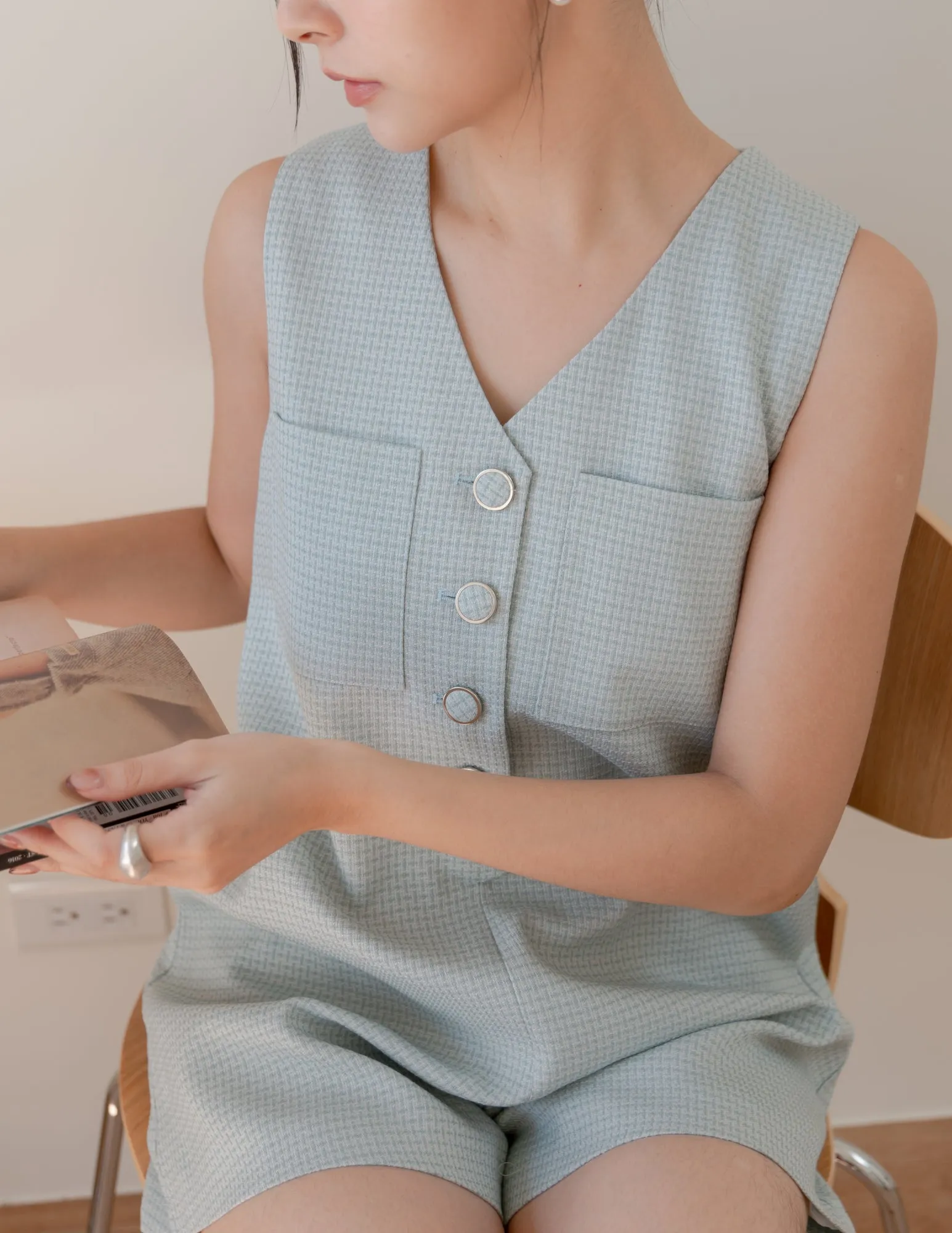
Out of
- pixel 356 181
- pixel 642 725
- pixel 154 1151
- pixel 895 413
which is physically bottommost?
pixel 154 1151

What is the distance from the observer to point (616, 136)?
2.95 ft

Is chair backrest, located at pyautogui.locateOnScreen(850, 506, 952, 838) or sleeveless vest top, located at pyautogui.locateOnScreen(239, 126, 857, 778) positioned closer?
sleeveless vest top, located at pyautogui.locateOnScreen(239, 126, 857, 778)

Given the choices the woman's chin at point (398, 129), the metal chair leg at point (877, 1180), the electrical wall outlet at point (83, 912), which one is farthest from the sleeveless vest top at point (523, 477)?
the electrical wall outlet at point (83, 912)

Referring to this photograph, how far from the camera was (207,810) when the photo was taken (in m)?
0.70

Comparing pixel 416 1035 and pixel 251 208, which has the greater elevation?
pixel 251 208

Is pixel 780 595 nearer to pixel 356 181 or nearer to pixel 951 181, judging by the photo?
pixel 356 181

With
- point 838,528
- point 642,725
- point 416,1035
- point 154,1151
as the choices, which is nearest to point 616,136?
point 838,528

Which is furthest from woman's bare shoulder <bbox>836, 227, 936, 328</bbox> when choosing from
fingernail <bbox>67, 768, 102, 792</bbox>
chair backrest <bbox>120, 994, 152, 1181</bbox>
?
chair backrest <bbox>120, 994, 152, 1181</bbox>

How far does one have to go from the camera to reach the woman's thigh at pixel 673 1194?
2.51 ft

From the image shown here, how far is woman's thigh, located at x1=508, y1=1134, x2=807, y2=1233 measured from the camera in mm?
765

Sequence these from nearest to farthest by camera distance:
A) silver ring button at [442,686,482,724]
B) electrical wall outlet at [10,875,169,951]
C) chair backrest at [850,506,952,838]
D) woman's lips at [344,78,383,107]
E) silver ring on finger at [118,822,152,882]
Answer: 1. silver ring on finger at [118,822,152,882]
2. woman's lips at [344,78,383,107]
3. silver ring button at [442,686,482,724]
4. chair backrest at [850,506,952,838]
5. electrical wall outlet at [10,875,169,951]

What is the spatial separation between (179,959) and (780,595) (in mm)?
528

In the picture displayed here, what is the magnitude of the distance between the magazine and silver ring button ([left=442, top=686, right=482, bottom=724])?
168 millimetres

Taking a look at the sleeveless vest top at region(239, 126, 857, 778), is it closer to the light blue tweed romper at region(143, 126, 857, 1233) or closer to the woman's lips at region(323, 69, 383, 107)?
the light blue tweed romper at region(143, 126, 857, 1233)
